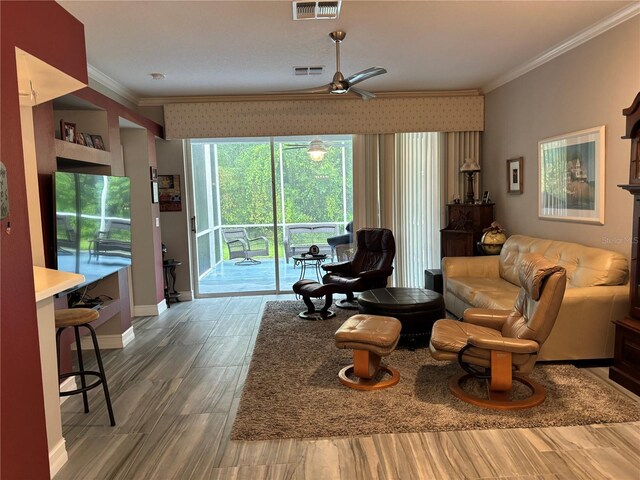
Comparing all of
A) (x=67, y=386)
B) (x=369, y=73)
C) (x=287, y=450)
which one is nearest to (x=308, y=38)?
(x=369, y=73)

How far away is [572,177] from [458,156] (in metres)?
2.10

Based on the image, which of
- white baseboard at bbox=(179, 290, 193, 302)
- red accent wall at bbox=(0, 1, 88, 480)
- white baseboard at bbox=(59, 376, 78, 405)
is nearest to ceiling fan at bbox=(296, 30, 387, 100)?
red accent wall at bbox=(0, 1, 88, 480)

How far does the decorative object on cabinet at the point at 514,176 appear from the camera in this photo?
205 inches

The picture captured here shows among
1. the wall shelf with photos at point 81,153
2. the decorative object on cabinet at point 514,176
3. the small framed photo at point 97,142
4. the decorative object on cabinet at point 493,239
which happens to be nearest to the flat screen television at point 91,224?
the wall shelf with photos at point 81,153

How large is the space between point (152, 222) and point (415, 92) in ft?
12.3

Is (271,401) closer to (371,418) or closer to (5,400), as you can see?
(371,418)

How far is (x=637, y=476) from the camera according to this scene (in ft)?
7.11

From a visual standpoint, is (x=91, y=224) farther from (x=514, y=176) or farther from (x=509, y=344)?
(x=514, y=176)

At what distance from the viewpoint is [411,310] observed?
3.82 meters

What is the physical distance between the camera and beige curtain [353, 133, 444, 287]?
623cm

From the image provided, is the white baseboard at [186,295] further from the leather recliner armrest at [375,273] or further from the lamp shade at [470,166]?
the lamp shade at [470,166]

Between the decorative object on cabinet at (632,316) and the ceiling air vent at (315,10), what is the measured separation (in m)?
2.07

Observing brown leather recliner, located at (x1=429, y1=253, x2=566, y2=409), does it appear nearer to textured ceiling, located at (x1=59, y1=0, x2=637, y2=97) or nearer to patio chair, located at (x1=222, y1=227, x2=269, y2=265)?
textured ceiling, located at (x1=59, y1=0, x2=637, y2=97)

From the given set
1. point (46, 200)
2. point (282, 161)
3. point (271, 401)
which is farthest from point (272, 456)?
point (282, 161)
